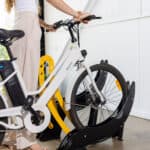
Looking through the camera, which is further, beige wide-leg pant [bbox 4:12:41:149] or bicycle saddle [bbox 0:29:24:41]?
beige wide-leg pant [bbox 4:12:41:149]

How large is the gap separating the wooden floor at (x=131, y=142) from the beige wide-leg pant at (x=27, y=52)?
327 millimetres

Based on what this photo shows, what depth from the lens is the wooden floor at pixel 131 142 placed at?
236 centimetres

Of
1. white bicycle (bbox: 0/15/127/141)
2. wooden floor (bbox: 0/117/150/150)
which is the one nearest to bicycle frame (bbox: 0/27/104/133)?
white bicycle (bbox: 0/15/127/141)

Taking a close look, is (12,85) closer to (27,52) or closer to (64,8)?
(27,52)

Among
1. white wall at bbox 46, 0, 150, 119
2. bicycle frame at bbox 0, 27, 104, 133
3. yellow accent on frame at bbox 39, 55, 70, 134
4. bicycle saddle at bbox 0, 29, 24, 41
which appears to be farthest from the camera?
white wall at bbox 46, 0, 150, 119

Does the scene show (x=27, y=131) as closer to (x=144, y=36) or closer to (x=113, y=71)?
(x=113, y=71)

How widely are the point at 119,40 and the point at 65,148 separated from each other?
1.80 m

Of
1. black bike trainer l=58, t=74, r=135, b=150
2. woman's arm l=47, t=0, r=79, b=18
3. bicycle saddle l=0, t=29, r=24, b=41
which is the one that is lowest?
black bike trainer l=58, t=74, r=135, b=150

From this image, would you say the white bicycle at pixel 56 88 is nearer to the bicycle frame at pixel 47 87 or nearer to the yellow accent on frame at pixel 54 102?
the bicycle frame at pixel 47 87

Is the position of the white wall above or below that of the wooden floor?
above

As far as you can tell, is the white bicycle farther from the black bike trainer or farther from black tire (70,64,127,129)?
the black bike trainer

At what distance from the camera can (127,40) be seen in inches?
133

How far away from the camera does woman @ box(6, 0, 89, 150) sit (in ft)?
6.54

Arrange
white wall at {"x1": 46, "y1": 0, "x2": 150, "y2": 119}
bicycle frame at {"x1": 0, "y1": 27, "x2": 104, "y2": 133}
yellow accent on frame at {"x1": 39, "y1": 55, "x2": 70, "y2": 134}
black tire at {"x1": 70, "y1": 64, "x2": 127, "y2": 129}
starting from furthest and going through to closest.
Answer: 1. white wall at {"x1": 46, "y1": 0, "x2": 150, "y2": 119}
2. yellow accent on frame at {"x1": 39, "y1": 55, "x2": 70, "y2": 134}
3. black tire at {"x1": 70, "y1": 64, "x2": 127, "y2": 129}
4. bicycle frame at {"x1": 0, "y1": 27, "x2": 104, "y2": 133}
